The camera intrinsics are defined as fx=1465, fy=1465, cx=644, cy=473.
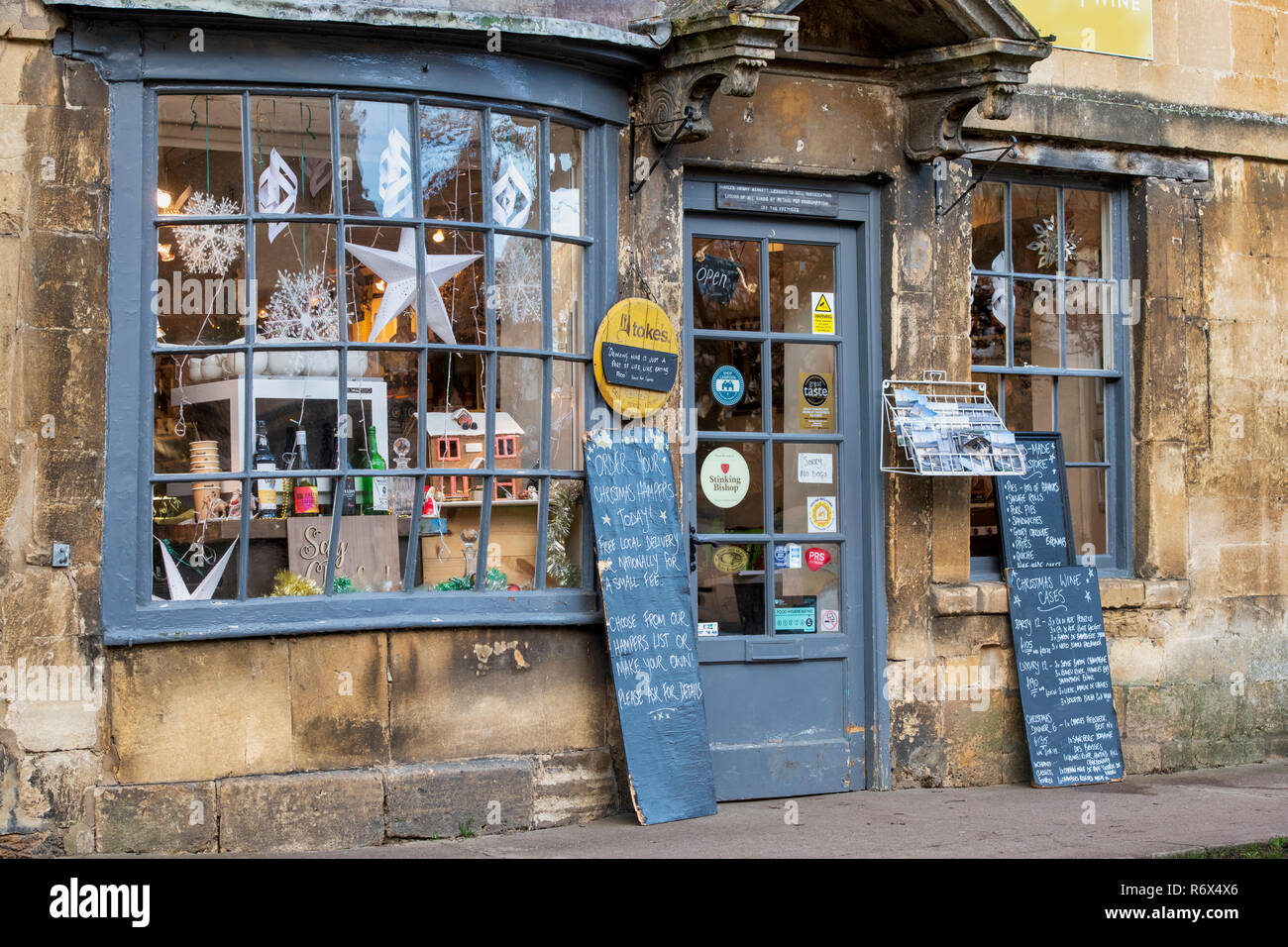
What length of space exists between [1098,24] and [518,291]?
3915 mm

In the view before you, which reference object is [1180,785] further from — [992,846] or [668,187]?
[668,187]

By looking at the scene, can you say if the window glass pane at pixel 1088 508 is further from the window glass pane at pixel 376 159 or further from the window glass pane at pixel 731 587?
the window glass pane at pixel 376 159

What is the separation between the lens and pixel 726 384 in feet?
24.8

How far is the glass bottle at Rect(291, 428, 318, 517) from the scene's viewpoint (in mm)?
6434

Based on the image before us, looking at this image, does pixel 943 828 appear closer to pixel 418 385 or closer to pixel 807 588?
pixel 807 588

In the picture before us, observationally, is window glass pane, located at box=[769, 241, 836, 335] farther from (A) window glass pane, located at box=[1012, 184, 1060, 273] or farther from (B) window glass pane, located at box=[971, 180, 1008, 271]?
(A) window glass pane, located at box=[1012, 184, 1060, 273]

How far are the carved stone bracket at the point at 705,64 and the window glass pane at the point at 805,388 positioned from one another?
129 centimetres

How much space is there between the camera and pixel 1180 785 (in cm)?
795

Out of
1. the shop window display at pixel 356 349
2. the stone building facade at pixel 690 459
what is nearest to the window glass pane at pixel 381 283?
the shop window display at pixel 356 349

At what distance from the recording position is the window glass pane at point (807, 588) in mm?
7629

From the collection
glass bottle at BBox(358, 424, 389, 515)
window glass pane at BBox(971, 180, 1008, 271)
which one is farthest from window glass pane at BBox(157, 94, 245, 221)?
window glass pane at BBox(971, 180, 1008, 271)

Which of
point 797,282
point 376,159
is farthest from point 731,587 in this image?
point 376,159

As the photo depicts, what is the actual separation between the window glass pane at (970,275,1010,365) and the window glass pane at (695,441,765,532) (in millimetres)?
1538
